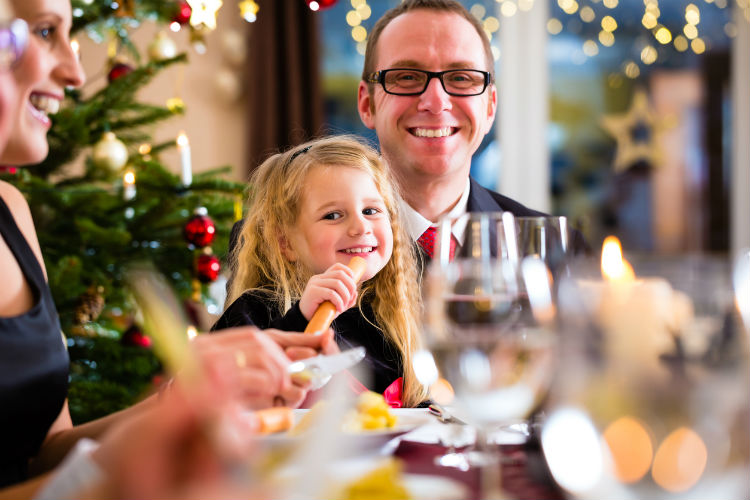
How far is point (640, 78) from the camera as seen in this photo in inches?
154

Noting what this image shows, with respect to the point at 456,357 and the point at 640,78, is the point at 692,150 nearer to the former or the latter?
the point at 640,78

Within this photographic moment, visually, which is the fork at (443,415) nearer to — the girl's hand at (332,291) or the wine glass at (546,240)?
the wine glass at (546,240)

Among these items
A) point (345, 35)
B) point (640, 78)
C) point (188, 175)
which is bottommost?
point (188, 175)

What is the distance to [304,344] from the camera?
0.77m

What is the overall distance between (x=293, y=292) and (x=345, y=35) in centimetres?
267

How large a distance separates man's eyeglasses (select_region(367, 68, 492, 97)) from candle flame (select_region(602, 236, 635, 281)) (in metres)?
1.19

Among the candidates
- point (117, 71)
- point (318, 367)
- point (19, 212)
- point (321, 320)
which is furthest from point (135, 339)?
point (318, 367)

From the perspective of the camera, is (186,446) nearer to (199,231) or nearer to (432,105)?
(199,231)

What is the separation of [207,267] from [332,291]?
660mm

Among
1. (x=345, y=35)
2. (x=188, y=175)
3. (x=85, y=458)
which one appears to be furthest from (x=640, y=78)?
(x=85, y=458)

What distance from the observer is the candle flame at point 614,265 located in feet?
2.23

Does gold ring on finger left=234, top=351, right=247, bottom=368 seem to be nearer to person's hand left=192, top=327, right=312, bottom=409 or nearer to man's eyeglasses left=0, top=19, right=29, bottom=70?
person's hand left=192, top=327, right=312, bottom=409

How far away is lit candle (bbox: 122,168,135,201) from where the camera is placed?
1.86 meters

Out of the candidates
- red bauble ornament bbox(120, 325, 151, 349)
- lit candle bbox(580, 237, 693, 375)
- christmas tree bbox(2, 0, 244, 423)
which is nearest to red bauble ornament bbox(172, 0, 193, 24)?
christmas tree bbox(2, 0, 244, 423)
